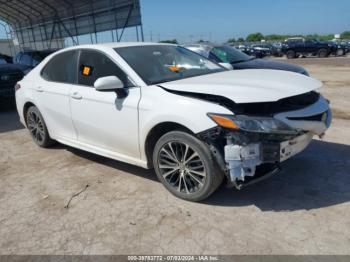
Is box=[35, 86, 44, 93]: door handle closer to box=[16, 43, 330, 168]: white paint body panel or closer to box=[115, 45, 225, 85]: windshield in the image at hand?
box=[16, 43, 330, 168]: white paint body panel

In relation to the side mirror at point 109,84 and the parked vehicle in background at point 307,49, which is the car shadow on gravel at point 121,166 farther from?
the parked vehicle in background at point 307,49

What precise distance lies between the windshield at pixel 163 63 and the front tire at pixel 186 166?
2.55ft

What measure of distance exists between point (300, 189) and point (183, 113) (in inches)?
63.1

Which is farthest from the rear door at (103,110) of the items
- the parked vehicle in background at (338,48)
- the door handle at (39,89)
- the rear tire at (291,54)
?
the parked vehicle in background at (338,48)

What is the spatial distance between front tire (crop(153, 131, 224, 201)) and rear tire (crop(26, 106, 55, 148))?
250 centimetres

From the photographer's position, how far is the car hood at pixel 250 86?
3084 mm

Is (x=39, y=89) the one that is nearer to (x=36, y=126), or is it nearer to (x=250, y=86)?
(x=36, y=126)

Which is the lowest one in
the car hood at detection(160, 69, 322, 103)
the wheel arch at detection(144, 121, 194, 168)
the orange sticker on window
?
the wheel arch at detection(144, 121, 194, 168)

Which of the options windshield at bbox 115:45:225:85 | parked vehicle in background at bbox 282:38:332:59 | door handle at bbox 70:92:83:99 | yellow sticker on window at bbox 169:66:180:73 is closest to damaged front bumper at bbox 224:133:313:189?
windshield at bbox 115:45:225:85

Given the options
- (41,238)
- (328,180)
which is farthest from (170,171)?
(328,180)

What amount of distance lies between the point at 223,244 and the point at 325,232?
0.91 metres

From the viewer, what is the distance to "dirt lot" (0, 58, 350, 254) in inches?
113

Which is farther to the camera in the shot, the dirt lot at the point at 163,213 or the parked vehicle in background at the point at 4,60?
the parked vehicle in background at the point at 4,60

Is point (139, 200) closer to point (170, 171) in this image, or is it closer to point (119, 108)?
point (170, 171)
